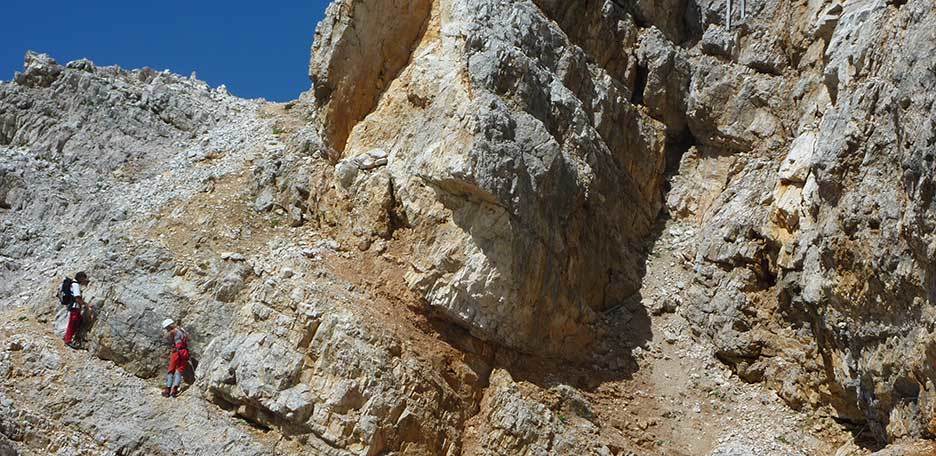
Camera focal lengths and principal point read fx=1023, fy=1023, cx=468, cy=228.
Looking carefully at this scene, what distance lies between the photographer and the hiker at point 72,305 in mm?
22266

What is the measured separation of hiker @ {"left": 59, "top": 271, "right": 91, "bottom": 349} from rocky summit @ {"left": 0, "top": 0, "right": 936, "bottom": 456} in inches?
11.6

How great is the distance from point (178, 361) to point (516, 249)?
7.50 metres

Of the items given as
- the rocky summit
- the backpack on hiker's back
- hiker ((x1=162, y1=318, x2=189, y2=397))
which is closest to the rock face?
the rocky summit

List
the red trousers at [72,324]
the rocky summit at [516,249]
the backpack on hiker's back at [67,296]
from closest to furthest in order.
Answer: the rocky summit at [516,249], the red trousers at [72,324], the backpack on hiker's back at [67,296]

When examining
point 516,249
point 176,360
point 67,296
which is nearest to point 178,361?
point 176,360

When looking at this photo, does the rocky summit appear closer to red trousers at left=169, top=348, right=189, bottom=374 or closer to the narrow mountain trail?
the narrow mountain trail

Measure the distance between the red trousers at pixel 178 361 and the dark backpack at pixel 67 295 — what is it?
2885 millimetres

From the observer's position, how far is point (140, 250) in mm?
23750

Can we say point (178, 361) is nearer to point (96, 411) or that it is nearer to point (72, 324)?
point (96, 411)

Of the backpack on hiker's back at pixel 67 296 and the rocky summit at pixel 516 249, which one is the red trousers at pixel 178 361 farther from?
the backpack on hiker's back at pixel 67 296

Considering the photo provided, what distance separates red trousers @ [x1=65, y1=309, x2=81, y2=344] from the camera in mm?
22234

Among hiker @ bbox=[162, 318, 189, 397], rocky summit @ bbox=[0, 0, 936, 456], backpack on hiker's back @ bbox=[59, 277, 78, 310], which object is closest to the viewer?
rocky summit @ bbox=[0, 0, 936, 456]

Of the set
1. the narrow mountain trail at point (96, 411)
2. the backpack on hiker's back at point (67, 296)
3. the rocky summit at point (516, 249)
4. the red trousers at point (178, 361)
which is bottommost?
the narrow mountain trail at point (96, 411)

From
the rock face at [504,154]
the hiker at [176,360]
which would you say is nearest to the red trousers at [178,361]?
the hiker at [176,360]
